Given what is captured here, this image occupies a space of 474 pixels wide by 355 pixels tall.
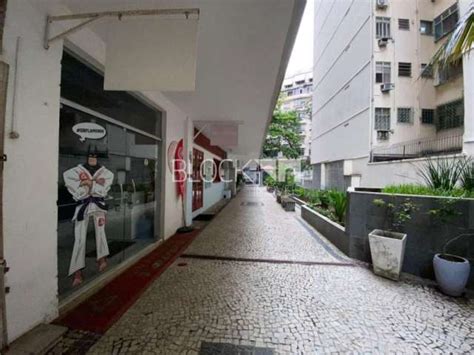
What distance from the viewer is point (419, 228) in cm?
352

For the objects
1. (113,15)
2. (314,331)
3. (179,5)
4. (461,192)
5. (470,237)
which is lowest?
(314,331)

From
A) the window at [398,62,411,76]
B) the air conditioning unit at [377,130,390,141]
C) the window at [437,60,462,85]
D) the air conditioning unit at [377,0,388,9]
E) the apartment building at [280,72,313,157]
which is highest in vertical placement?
the apartment building at [280,72,313,157]

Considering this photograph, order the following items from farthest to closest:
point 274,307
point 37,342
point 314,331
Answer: point 274,307, point 314,331, point 37,342

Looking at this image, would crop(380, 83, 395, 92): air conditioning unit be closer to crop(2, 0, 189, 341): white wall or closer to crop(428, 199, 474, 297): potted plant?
crop(428, 199, 474, 297): potted plant

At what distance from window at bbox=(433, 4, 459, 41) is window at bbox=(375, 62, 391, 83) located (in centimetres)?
260

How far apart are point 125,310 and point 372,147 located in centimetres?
1136

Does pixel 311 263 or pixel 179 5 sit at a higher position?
pixel 179 5

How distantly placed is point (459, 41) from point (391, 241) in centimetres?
262

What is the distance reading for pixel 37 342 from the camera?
199 cm

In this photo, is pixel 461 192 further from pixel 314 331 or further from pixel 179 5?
pixel 179 5

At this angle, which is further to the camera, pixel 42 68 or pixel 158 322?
pixel 158 322

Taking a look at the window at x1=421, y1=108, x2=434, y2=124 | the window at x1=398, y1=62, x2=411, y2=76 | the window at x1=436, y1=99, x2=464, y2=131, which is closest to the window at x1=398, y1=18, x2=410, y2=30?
the window at x1=398, y1=62, x2=411, y2=76

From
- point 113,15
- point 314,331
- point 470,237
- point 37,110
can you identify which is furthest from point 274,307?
point 113,15

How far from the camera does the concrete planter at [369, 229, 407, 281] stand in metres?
3.36
